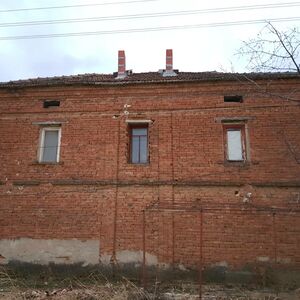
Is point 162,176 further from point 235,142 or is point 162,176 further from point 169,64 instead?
point 169,64

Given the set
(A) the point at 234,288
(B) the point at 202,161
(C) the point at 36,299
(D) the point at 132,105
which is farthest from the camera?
(D) the point at 132,105

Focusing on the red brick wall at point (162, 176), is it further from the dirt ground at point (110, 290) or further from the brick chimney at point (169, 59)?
the brick chimney at point (169, 59)

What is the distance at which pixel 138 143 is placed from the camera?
12688 millimetres

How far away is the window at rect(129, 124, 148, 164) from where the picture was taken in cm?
1249

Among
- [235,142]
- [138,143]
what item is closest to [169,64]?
[138,143]

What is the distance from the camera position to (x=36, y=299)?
897 cm

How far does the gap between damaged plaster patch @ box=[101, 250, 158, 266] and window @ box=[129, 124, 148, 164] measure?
2.80 m

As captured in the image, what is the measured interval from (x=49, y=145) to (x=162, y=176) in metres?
3.86

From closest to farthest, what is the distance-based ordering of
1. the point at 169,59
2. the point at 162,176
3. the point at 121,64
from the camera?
the point at 162,176 < the point at 169,59 < the point at 121,64

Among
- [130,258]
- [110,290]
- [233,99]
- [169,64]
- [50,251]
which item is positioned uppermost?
[169,64]

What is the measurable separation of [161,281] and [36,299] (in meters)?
3.58

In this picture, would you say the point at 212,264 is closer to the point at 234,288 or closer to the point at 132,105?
the point at 234,288

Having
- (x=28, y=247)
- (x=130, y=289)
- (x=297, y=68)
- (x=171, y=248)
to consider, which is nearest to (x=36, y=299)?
(x=130, y=289)

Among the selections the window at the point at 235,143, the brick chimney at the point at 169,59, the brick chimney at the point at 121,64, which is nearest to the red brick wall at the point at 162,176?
the window at the point at 235,143
